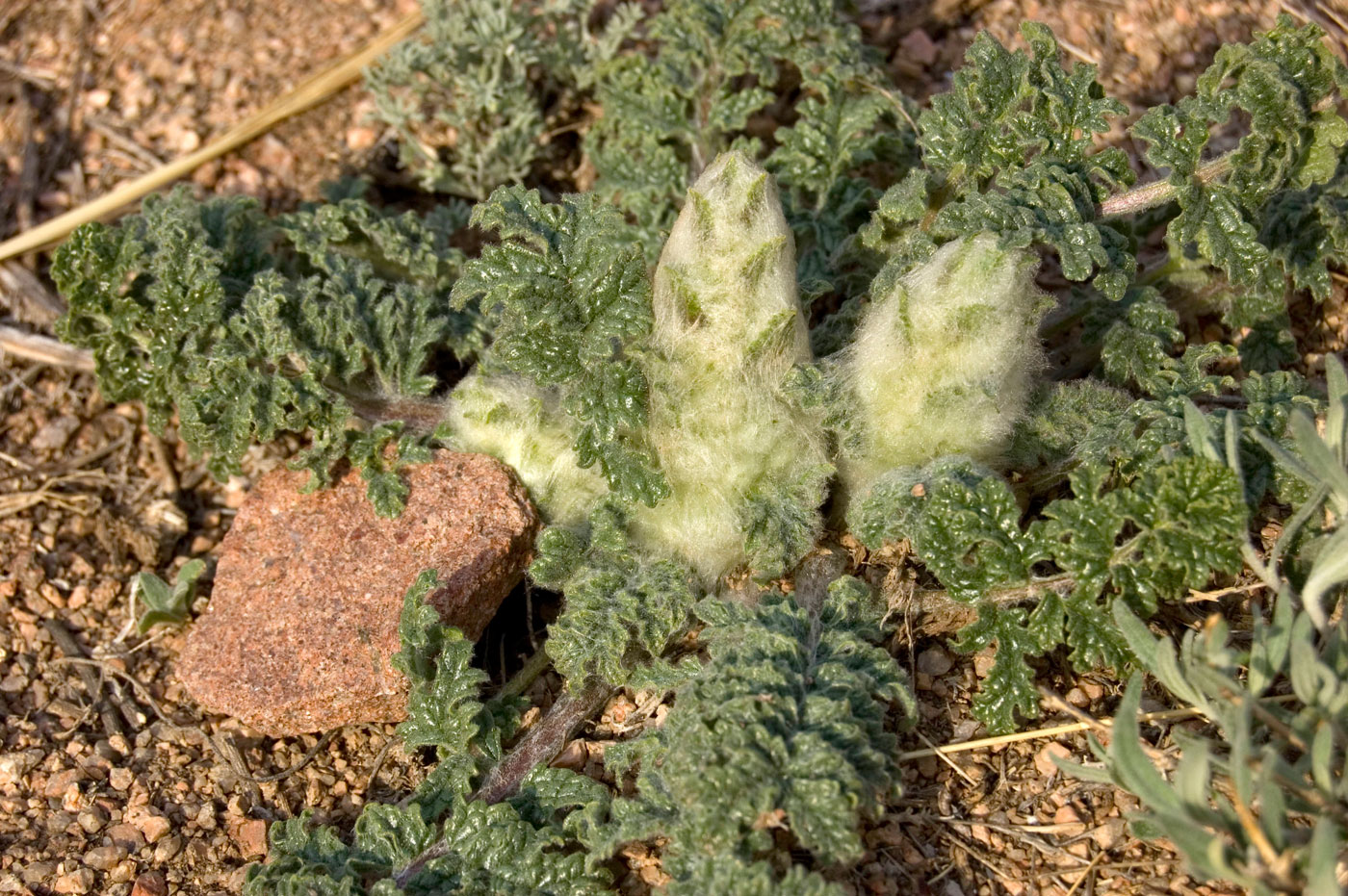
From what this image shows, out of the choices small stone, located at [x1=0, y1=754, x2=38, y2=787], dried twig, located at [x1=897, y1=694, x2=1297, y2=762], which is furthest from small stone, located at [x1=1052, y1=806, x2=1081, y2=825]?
small stone, located at [x1=0, y1=754, x2=38, y2=787]

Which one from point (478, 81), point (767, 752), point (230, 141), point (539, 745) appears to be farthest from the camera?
point (230, 141)

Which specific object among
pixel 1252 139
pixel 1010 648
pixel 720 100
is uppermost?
pixel 1252 139

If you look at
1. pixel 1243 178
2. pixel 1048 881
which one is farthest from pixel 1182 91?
pixel 1048 881

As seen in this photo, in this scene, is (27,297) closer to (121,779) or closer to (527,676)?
(121,779)

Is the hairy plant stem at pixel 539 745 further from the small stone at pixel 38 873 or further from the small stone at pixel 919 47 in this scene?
the small stone at pixel 919 47

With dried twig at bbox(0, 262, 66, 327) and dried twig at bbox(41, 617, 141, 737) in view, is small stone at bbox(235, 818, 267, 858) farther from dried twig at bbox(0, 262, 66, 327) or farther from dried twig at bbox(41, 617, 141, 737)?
dried twig at bbox(0, 262, 66, 327)

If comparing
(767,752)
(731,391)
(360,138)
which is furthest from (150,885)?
(360,138)

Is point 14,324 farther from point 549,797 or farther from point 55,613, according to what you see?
point 549,797
